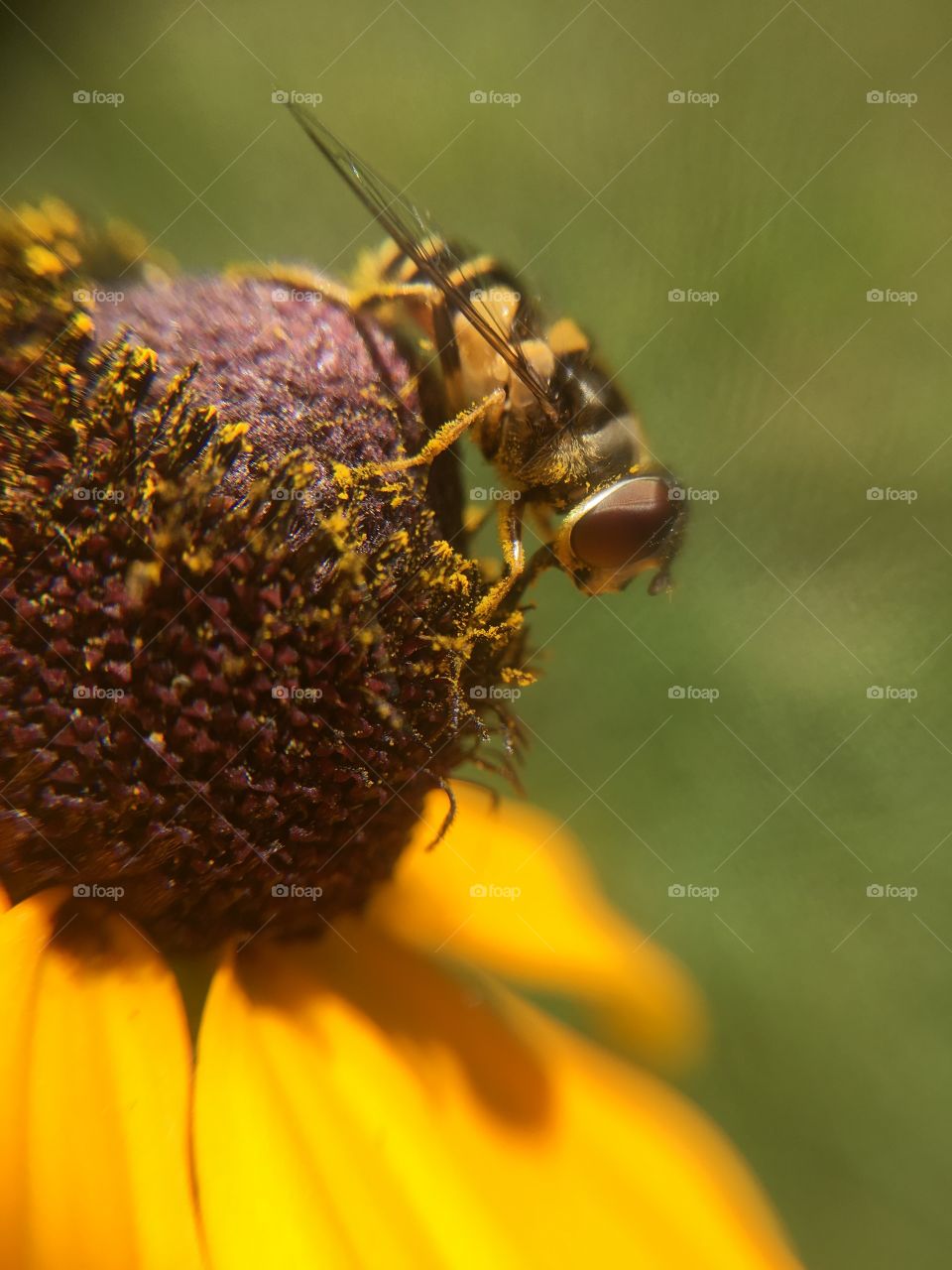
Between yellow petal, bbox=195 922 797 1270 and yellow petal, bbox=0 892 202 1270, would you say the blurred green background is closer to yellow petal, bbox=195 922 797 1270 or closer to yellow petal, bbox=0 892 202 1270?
yellow petal, bbox=195 922 797 1270

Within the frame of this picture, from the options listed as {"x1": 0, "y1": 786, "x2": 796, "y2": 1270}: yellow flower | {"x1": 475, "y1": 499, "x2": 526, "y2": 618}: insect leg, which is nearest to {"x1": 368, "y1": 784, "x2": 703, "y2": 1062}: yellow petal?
{"x1": 0, "y1": 786, "x2": 796, "y2": 1270}: yellow flower

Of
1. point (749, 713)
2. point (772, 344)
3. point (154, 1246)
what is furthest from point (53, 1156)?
point (772, 344)

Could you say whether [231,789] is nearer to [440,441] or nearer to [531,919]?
[440,441]

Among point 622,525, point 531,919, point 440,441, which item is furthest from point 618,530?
point 531,919

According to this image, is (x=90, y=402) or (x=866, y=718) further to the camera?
(x=866, y=718)

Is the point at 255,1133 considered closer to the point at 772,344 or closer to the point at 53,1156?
the point at 53,1156

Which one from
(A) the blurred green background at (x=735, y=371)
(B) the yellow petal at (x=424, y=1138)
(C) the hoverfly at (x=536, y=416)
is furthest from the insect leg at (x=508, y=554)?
(B) the yellow petal at (x=424, y=1138)

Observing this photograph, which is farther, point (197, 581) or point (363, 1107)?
point (363, 1107)
